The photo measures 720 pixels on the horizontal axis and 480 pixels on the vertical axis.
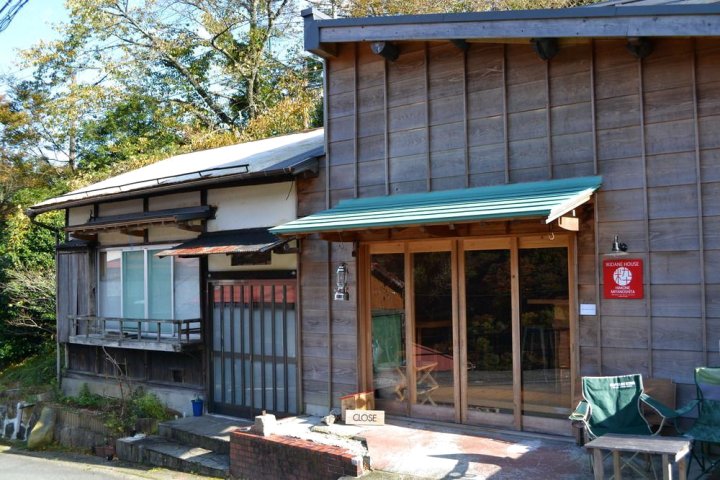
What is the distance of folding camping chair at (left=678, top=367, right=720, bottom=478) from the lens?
600 centimetres

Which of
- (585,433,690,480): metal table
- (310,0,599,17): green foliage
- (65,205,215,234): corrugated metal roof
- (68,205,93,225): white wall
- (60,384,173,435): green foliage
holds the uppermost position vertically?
(310,0,599,17): green foliage

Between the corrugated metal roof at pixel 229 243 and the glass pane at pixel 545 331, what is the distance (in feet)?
11.1

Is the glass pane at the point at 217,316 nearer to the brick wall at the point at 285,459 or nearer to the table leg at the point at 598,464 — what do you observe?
the brick wall at the point at 285,459

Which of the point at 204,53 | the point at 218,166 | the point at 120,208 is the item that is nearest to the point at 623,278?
the point at 218,166

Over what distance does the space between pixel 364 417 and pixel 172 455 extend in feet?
9.05

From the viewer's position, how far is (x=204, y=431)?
9.61m

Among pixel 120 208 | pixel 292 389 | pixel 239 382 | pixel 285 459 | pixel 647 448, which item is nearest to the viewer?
pixel 647 448

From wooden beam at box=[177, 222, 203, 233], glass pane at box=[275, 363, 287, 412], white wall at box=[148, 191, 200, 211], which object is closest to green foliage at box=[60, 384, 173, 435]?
glass pane at box=[275, 363, 287, 412]

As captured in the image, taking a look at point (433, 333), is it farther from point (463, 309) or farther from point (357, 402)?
point (357, 402)

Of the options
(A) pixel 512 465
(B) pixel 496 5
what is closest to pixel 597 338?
(A) pixel 512 465

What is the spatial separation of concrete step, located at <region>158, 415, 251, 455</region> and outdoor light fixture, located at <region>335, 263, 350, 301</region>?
2341 mm

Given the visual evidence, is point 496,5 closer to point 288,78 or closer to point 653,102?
point 288,78

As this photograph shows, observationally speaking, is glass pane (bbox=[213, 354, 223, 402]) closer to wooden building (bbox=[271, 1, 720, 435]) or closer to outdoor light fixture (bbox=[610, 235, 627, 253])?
wooden building (bbox=[271, 1, 720, 435])

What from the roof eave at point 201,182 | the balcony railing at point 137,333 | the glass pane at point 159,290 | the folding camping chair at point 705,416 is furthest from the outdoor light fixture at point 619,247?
the glass pane at point 159,290
